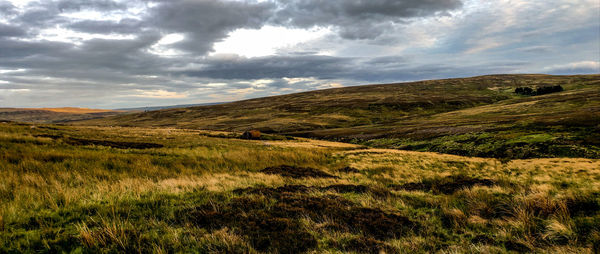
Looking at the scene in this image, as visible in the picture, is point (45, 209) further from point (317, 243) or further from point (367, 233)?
point (367, 233)

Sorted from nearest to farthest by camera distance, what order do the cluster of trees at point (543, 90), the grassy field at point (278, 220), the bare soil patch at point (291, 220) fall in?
1. the grassy field at point (278, 220)
2. the bare soil patch at point (291, 220)
3. the cluster of trees at point (543, 90)

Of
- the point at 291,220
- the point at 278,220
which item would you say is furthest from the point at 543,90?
the point at 278,220

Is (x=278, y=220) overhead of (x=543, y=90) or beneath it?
beneath

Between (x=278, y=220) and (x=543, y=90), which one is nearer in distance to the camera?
(x=278, y=220)

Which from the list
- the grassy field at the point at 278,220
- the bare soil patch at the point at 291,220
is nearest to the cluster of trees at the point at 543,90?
the grassy field at the point at 278,220

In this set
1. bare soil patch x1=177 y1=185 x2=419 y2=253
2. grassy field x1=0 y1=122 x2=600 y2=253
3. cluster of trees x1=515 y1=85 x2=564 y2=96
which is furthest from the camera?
cluster of trees x1=515 y1=85 x2=564 y2=96

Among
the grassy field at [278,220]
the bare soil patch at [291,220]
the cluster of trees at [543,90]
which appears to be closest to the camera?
the grassy field at [278,220]

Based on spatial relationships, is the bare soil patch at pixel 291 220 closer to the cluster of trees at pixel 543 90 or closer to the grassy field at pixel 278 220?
the grassy field at pixel 278 220

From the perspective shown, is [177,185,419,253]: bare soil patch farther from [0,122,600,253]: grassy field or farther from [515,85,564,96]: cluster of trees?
[515,85,564,96]: cluster of trees

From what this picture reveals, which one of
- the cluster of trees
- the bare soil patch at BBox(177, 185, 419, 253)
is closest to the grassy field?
the bare soil patch at BBox(177, 185, 419, 253)

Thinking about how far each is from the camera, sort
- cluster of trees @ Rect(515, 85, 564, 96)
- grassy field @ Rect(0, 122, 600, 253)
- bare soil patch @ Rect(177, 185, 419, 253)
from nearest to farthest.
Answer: grassy field @ Rect(0, 122, 600, 253), bare soil patch @ Rect(177, 185, 419, 253), cluster of trees @ Rect(515, 85, 564, 96)

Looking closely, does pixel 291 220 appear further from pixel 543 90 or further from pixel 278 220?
pixel 543 90

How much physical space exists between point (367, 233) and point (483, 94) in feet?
639

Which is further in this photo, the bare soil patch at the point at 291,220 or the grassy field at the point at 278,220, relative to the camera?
the bare soil patch at the point at 291,220
